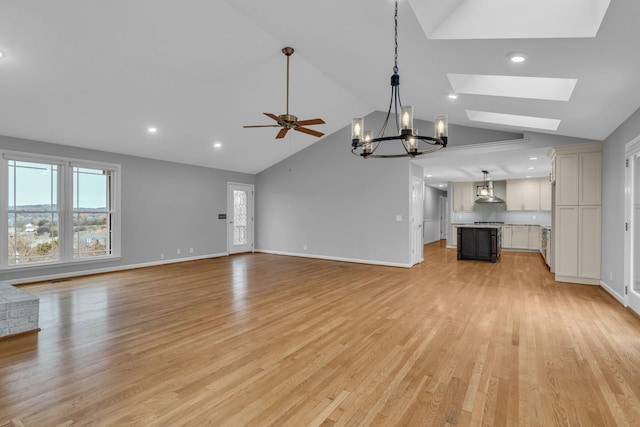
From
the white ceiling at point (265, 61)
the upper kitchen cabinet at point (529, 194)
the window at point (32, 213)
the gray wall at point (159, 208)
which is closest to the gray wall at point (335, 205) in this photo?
the gray wall at point (159, 208)

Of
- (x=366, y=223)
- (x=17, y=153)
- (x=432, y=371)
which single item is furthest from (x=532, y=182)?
(x=17, y=153)

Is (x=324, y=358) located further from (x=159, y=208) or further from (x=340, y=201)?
(x=159, y=208)

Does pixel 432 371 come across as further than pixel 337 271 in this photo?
No

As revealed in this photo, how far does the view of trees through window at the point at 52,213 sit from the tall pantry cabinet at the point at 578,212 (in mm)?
8764

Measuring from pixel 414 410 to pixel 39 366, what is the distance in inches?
114

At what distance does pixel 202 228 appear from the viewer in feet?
27.4

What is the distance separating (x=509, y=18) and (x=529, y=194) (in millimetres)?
9154

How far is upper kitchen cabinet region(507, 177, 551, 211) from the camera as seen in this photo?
9766 millimetres

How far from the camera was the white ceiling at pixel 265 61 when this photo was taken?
2652mm

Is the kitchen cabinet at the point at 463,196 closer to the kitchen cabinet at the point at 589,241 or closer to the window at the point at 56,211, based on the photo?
the kitchen cabinet at the point at 589,241

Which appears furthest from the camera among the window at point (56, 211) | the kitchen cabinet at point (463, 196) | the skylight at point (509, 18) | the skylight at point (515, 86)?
the kitchen cabinet at point (463, 196)

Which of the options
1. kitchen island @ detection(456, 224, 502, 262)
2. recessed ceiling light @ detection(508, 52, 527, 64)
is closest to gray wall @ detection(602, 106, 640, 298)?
recessed ceiling light @ detection(508, 52, 527, 64)

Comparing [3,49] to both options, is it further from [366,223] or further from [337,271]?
[366,223]

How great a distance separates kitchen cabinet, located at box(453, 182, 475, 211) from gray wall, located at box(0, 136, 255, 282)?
305 inches
